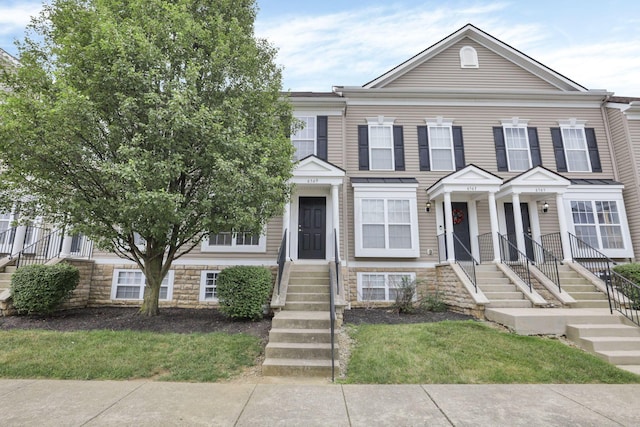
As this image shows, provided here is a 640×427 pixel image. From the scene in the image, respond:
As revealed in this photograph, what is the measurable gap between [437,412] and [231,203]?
4.65 m

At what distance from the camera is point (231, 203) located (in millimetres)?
5953

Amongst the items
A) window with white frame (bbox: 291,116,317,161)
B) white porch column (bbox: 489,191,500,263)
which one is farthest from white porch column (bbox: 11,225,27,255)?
white porch column (bbox: 489,191,500,263)

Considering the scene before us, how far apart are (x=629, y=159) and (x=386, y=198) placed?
28.6ft

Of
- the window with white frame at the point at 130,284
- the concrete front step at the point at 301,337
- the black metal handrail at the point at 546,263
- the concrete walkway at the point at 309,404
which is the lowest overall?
the concrete walkway at the point at 309,404

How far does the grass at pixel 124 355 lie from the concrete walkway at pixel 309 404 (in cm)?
29

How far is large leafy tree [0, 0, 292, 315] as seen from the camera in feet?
17.6

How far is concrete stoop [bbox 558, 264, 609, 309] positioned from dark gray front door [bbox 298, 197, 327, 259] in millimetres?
6820

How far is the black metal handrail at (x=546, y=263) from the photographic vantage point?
27.6 ft

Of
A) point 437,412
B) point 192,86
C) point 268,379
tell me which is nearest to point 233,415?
point 268,379

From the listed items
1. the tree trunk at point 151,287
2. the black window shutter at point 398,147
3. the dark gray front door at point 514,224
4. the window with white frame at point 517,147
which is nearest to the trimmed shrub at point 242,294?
the tree trunk at point 151,287

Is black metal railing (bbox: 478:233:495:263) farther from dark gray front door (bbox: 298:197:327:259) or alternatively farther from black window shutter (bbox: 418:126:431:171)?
dark gray front door (bbox: 298:197:327:259)

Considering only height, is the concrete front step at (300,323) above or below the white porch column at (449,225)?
below

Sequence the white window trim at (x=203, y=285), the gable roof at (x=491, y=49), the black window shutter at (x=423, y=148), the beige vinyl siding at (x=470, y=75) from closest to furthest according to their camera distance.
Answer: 1. the white window trim at (x=203, y=285)
2. the black window shutter at (x=423, y=148)
3. the gable roof at (x=491, y=49)
4. the beige vinyl siding at (x=470, y=75)

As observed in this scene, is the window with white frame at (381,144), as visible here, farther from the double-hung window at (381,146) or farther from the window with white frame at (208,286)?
the window with white frame at (208,286)
